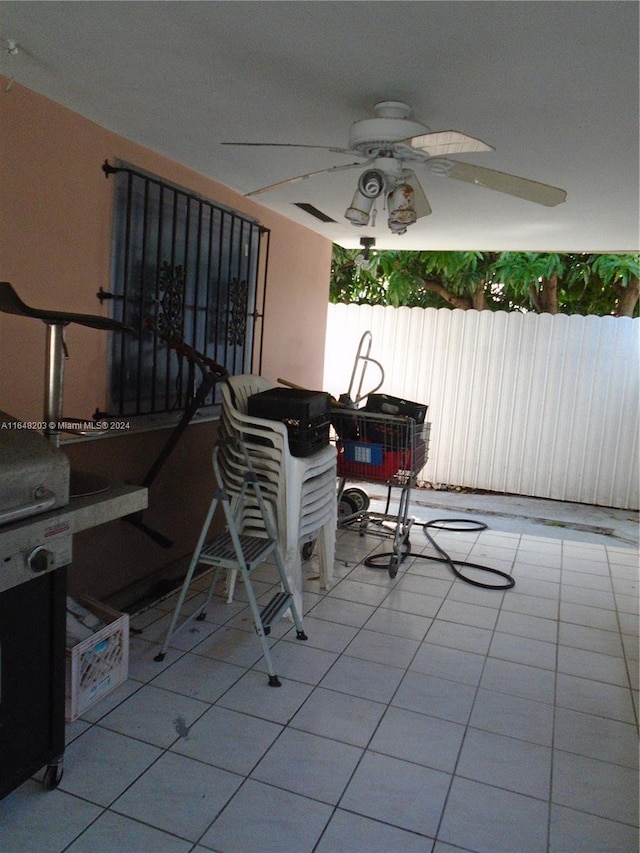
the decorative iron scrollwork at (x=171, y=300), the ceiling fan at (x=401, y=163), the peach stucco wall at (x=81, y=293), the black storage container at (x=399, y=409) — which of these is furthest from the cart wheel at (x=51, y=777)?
the black storage container at (x=399, y=409)

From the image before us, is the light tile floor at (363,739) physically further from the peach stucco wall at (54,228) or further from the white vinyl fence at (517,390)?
the white vinyl fence at (517,390)

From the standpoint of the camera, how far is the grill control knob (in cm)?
185

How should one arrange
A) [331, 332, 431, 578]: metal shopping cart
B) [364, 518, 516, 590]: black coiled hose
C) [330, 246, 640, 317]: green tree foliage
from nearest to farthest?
[364, 518, 516, 590]: black coiled hose, [331, 332, 431, 578]: metal shopping cart, [330, 246, 640, 317]: green tree foliage

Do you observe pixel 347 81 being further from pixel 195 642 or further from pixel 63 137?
pixel 195 642

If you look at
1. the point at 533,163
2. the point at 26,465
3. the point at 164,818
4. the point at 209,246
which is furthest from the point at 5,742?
the point at 533,163

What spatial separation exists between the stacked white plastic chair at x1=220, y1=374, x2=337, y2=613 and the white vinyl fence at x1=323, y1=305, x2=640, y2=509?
3638mm

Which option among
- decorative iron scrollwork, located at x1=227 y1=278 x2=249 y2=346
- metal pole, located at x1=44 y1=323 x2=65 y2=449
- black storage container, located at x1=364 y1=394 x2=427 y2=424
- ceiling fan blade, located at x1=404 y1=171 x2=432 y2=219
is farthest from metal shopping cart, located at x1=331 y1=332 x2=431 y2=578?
metal pole, located at x1=44 y1=323 x2=65 y2=449

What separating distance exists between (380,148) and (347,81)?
280mm

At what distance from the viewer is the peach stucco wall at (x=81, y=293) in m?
2.70

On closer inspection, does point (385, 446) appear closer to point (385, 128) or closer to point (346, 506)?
point (346, 506)

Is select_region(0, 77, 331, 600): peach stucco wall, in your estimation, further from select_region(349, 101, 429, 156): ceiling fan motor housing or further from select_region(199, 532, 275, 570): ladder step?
select_region(349, 101, 429, 156): ceiling fan motor housing

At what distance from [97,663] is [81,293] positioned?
1.69 metres

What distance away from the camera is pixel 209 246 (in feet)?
13.1

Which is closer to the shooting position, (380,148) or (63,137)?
(380,148)
